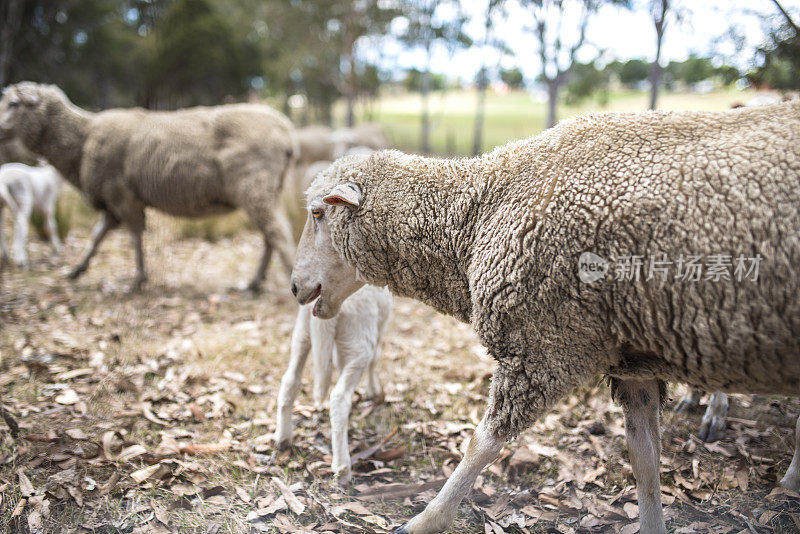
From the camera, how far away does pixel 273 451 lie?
333 centimetres

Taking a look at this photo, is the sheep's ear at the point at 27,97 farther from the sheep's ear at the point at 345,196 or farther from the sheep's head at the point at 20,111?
the sheep's ear at the point at 345,196

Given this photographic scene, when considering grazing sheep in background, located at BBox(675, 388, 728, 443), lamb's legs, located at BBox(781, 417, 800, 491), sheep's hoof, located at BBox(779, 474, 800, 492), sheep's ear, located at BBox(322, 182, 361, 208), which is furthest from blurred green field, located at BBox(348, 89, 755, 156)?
sheep's hoof, located at BBox(779, 474, 800, 492)

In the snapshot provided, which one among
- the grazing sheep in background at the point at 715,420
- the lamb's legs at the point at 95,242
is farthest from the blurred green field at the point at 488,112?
the lamb's legs at the point at 95,242

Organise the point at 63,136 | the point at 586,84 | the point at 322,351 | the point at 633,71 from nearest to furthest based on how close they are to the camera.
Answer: the point at 322,351 < the point at 633,71 < the point at 63,136 < the point at 586,84

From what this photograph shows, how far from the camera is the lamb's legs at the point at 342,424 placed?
3070 millimetres

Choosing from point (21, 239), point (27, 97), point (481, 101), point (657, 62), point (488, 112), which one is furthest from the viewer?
point (481, 101)

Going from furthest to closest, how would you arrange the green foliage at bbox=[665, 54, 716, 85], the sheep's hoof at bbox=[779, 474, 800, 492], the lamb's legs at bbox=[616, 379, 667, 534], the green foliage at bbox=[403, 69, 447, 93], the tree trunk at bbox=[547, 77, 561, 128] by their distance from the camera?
1. the green foliage at bbox=[403, 69, 447, 93]
2. the tree trunk at bbox=[547, 77, 561, 128]
3. the green foliage at bbox=[665, 54, 716, 85]
4. the sheep's hoof at bbox=[779, 474, 800, 492]
5. the lamb's legs at bbox=[616, 379, 667, 534]

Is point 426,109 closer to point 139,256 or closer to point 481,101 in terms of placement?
point 481,101

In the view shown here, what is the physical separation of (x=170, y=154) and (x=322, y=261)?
4.29 m

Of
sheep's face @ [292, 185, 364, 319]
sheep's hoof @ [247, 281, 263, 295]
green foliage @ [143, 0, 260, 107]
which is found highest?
green foliage @ [143, 0, 260, 107]

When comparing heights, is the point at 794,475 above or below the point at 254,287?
above

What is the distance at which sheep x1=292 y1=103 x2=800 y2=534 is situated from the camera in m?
1.85

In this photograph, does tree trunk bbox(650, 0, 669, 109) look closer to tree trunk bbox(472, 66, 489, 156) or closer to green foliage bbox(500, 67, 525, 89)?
green foliage bbox(500, 67, 525, 89)

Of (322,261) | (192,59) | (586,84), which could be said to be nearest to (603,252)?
Result: (322,261)
